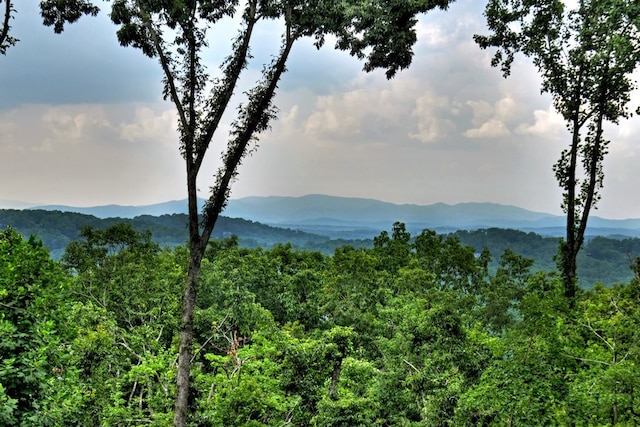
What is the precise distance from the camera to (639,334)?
1026 centimetres

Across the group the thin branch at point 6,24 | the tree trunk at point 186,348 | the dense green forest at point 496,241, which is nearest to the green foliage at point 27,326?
the tree trunk at point 186,348

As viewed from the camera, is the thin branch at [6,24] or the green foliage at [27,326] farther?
the thin branch at [6,24]

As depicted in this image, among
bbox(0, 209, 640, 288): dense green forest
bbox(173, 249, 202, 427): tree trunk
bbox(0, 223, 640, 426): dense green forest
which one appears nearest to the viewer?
bbox(0, 223, 640, 426): dense green forest

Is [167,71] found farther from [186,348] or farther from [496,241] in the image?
[496,241]

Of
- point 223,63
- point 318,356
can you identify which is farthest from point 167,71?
point 318,356

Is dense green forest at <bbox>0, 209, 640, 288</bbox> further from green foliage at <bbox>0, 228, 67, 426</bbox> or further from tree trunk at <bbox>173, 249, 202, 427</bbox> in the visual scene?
green foliage at <bbox>0, 228, 67, 426</bbox>

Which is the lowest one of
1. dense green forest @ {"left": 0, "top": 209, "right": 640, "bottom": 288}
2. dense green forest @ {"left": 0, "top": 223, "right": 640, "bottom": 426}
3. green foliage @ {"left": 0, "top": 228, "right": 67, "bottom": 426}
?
dense green forest @ {"left": 0, "top": 209, "right": 640, "bottom": 288}

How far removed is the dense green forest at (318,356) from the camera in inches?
309

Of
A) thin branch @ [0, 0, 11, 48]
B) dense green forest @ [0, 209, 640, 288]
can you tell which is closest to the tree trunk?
thin branch @ [0, 0, 11, 48]

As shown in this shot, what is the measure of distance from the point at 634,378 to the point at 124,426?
11.6m

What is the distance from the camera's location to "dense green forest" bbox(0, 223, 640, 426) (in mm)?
7848

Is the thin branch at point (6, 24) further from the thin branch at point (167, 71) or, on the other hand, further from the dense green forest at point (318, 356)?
the dense green forest at point (318, 356)

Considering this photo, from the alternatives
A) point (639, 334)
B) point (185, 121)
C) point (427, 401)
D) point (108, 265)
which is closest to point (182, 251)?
point (108, 265)

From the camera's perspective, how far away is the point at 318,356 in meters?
12.5
